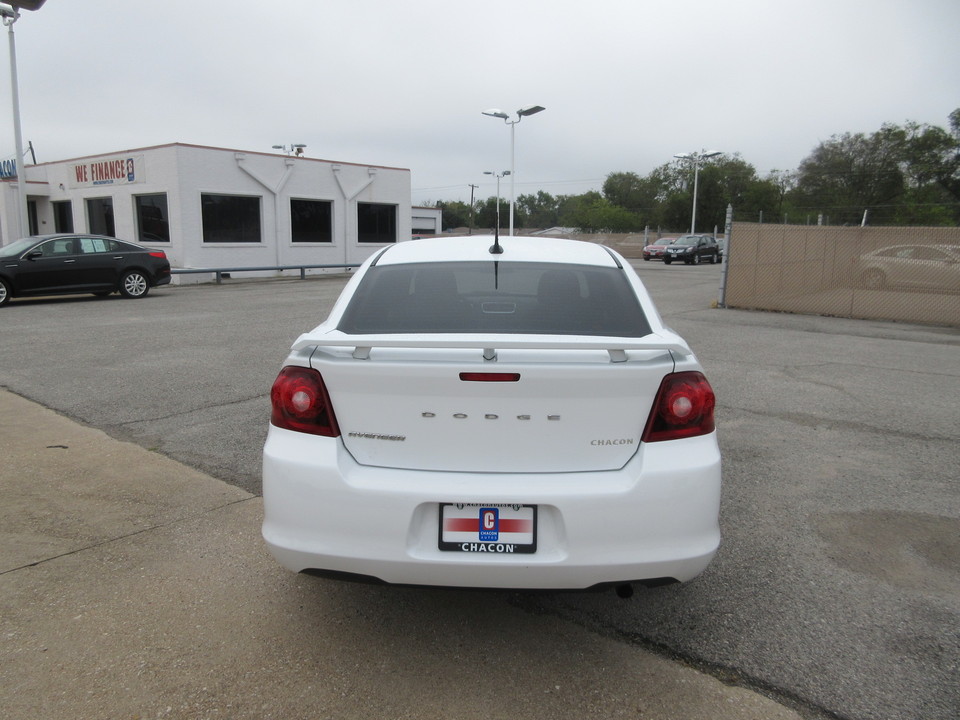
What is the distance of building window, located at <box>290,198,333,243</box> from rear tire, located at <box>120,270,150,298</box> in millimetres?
10031

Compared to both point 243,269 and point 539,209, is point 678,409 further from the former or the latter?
point 539,209

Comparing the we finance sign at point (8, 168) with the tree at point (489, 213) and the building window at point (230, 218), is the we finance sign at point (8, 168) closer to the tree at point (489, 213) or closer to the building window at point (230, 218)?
the building window at point (230, 218)

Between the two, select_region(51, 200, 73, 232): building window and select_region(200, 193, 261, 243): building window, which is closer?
select_region(200, 193, 261, 243): building window

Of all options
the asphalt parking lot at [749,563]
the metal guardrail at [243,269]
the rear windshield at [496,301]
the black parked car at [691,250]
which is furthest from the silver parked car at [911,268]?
the black parked car at [691,250]

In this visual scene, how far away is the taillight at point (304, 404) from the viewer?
2.76m

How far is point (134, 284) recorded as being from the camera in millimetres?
17422

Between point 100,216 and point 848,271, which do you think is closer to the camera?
point 848,271

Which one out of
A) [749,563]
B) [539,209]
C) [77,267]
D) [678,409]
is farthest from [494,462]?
[539,209]

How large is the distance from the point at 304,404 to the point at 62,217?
31.2 meters

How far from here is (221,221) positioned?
25.1 metres

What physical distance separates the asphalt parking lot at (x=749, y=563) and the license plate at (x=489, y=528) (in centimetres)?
55

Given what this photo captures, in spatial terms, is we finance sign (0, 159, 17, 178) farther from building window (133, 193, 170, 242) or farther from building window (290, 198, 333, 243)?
building window (290, 198, 333, 243)

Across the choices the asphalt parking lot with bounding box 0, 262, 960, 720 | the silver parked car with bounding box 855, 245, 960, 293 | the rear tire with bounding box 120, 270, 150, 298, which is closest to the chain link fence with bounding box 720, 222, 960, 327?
the silver parked car with bounding box 855, 245, 960, 293

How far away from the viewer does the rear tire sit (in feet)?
56.4
